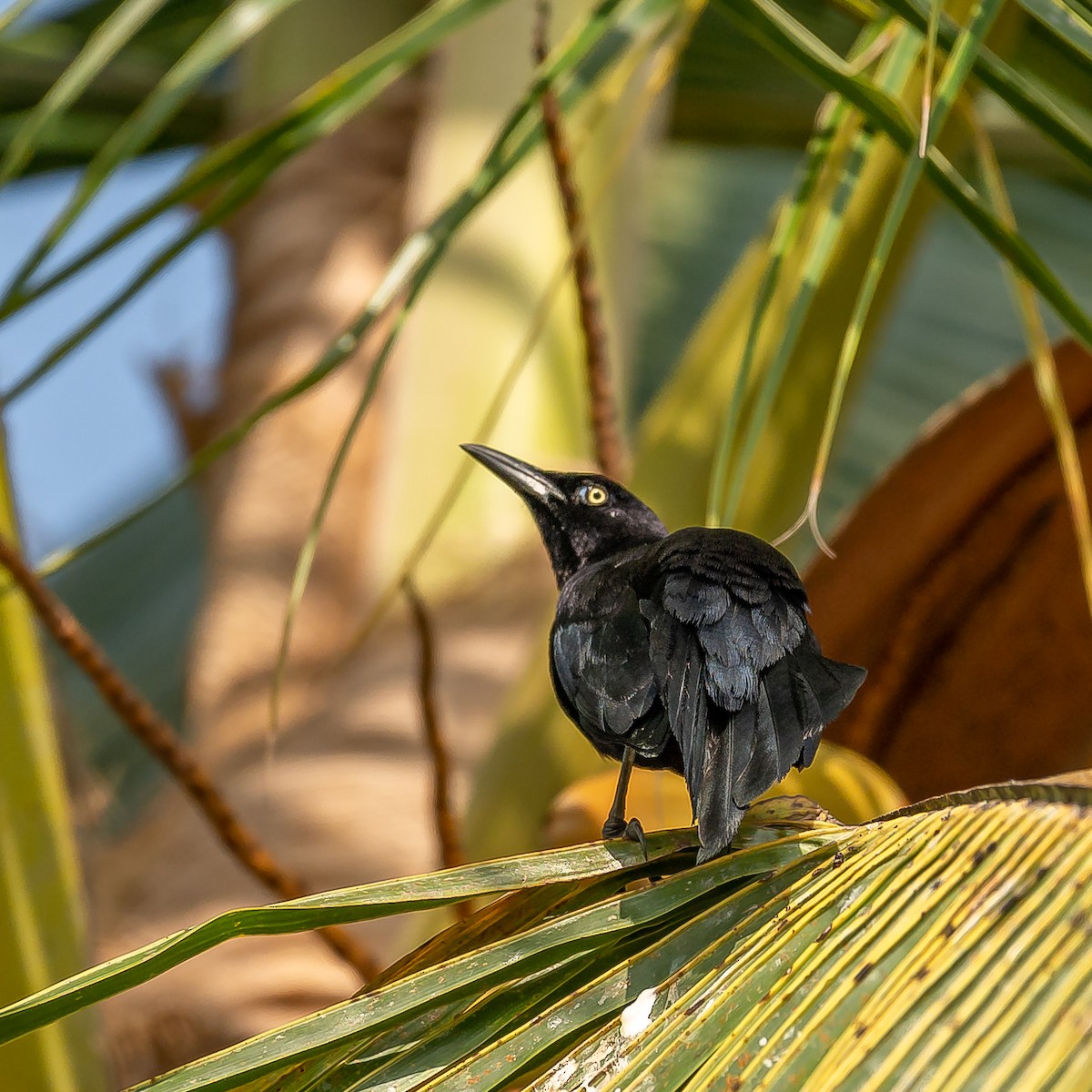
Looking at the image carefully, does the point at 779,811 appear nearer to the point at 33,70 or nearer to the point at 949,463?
the point at 949,463

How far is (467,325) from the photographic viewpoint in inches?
137

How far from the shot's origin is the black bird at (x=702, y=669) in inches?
52.0

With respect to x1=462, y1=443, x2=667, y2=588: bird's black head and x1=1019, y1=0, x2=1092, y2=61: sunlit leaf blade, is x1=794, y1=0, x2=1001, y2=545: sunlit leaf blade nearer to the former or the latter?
x1=1019, y1=0, x2=1092, y2=61: sunlit leaf blade

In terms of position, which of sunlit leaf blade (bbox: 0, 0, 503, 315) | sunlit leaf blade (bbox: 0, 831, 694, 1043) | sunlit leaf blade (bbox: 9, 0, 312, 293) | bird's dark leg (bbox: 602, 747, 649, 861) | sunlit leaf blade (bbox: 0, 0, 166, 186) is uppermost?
sunlit leaf blade (bbox: 0, 0, 166, 186)

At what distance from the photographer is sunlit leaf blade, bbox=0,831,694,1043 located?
922 mm

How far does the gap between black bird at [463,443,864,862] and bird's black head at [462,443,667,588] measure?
0.41 metres

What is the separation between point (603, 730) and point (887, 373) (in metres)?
3.36

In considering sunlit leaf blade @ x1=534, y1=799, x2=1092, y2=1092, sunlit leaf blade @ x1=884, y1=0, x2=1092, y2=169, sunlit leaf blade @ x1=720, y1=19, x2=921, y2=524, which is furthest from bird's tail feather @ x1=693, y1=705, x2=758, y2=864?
sunlit leaf blade @ x1=884, y1=0, x2=1092, y2=169

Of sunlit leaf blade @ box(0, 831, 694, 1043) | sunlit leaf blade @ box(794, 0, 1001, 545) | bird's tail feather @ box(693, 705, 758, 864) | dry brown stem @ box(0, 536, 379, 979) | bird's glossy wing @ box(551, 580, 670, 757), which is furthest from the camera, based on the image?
dry brown stem @ box(0, 536, 379, 979)

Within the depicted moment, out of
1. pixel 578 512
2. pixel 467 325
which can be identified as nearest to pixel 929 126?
pixel 578 512

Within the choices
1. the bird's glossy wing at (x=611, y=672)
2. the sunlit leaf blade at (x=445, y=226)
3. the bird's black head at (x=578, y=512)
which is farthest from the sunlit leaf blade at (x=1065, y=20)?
the bird's black head at (x=578, y=512)

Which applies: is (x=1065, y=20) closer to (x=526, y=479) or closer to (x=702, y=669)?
(x=702, y=669)

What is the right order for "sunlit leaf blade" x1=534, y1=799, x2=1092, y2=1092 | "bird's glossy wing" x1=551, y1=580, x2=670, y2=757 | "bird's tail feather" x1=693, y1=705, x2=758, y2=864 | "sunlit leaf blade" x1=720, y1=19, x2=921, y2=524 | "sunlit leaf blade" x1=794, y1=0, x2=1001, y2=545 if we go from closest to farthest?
1. "sunlit leaf blade" x1=534, y1=799, x2=1092, y2=1092
2. "bird's tail feather" x1=693, y1=705, x2=758, y2=864
3. "sunlit leaf blade" x1=794, y1=0, x2=1001, y2=545
4. "sunlit leaf blade" x1=720, y1=19, x2=921, y2=524
5. "bird's glossy wing" x1=551, y1=580, x2=670, y2=757

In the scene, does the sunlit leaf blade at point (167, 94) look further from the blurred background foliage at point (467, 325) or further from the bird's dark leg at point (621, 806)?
the bird's dark leg at point (621, 806)
